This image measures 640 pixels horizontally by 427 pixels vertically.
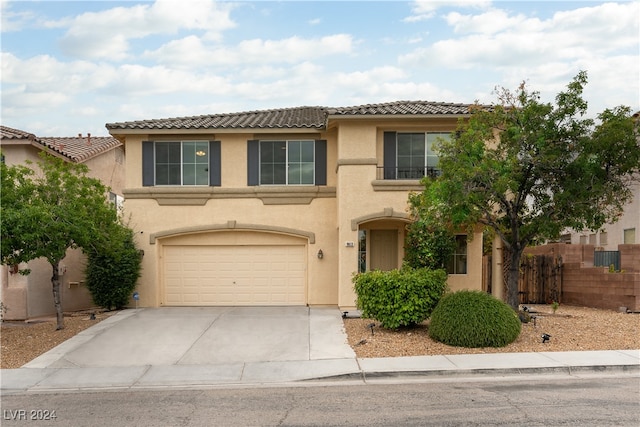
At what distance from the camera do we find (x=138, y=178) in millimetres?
18000

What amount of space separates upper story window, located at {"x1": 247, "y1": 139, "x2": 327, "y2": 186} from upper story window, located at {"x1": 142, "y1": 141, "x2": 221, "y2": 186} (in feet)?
4.01

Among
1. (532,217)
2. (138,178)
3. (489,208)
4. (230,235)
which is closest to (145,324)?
(230,235)

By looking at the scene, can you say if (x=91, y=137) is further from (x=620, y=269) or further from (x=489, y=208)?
(x=620, y=269)

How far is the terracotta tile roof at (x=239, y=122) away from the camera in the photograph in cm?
1752

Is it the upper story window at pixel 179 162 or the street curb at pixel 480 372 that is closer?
the street curb at pixel 480 372

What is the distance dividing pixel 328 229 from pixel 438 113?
16.5ft

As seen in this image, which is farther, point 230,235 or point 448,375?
point 230,235

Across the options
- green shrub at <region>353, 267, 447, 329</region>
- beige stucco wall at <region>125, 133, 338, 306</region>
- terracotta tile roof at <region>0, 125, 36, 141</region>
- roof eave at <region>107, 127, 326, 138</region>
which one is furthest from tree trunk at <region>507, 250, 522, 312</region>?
terracotta tile roof at <region>0, 125, 36, 141</region>

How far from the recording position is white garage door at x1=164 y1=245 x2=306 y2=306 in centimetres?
1788

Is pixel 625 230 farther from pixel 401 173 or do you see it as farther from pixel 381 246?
pixel 401 173

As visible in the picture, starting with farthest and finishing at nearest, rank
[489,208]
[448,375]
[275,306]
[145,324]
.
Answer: [275,306], [145,324], [489,208], [448,375]

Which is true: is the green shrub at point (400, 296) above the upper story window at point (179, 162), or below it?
below

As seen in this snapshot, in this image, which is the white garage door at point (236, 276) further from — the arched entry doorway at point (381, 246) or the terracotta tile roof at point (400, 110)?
the terracotta tile roof at point (400, 110)

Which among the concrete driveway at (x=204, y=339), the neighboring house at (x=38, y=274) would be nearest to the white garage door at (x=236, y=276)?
the concrete driveway at (x=204, y=339)
